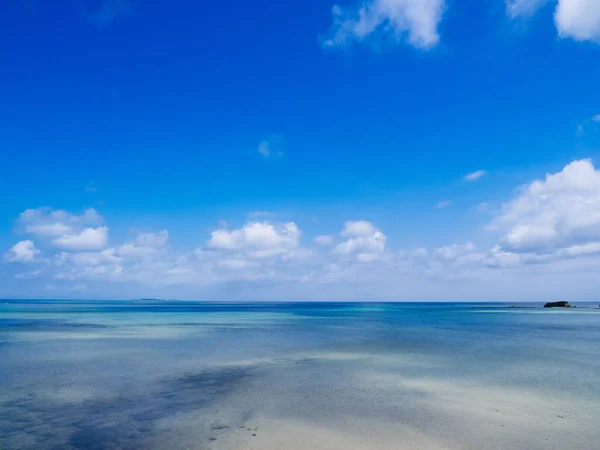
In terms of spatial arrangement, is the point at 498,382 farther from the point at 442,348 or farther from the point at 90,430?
the point at 90,430

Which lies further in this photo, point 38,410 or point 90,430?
point 38,410

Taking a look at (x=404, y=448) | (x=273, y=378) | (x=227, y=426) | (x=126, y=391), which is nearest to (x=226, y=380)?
(x=273, y=378)

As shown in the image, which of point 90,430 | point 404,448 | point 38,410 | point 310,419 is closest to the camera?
point 404,448

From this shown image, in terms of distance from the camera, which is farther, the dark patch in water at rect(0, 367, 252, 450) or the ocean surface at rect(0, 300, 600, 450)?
the ocean surface at rect(0, 300, 600, 450)

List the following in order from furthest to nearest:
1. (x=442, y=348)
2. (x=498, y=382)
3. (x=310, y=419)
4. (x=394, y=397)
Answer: (x=442, y=348), (x=498, y=382), (x=394, y=397), (x=310, y=419)

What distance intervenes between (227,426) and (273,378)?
7.12 metres

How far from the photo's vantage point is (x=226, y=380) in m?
18.3

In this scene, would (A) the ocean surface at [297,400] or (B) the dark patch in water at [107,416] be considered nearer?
(B) the dark patch in water at [107,416]

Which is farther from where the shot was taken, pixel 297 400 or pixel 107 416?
pixel 297 400

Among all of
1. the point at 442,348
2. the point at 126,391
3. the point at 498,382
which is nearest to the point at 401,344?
the point at 442,348

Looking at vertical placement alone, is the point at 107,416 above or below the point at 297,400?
above

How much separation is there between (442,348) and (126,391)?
76.0 feet

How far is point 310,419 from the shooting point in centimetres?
1255

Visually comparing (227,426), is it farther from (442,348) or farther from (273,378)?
(442,348)
